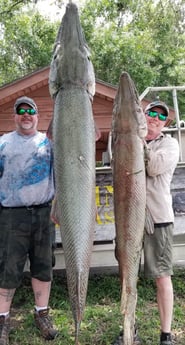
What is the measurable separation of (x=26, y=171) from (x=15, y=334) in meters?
1.81

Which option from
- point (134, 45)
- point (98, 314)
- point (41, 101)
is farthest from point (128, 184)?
point (134, 45)

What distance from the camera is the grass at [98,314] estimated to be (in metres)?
4.17

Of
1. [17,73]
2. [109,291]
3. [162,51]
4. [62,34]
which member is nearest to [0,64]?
[17,73]

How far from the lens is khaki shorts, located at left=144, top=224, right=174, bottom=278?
3514 mm

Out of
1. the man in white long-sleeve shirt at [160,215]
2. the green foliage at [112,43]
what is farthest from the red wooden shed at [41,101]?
the green foliage at [112,43]

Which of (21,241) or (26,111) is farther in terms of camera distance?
(21,241)

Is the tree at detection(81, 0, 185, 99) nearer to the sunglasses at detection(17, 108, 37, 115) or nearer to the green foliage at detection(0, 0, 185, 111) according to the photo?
the green foliage at detection(0, 0, 185, 111)

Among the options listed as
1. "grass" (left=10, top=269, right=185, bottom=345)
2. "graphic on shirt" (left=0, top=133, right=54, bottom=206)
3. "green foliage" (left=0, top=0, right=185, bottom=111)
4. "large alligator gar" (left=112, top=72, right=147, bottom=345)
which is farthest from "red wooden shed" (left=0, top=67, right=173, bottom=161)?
"green foliage" (left=0, top=0, right=185, bottom=111)

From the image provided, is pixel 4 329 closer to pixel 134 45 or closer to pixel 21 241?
pixel 21 241

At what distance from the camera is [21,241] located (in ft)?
12.7

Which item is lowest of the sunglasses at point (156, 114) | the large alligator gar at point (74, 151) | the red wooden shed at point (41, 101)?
the large alligator gar at point (74, 151)

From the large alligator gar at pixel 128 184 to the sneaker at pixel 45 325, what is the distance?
1551 millimetres

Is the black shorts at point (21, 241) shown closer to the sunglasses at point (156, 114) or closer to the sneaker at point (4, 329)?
the sneaker at point (4, 329)

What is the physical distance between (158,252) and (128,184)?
→ 1.16m
